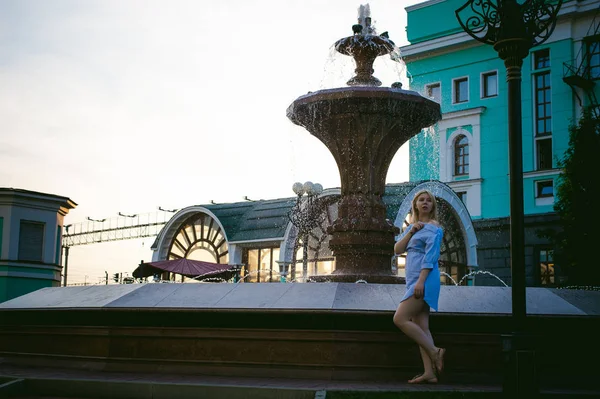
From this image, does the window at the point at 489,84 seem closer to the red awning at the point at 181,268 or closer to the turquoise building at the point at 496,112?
the turquoise building at the point at 496,112

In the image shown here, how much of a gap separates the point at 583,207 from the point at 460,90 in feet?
46.6

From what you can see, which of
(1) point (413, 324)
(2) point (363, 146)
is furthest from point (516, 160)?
(2) point (363, 146)

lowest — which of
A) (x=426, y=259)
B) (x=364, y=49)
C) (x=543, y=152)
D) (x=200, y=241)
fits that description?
(x=426, y=259)

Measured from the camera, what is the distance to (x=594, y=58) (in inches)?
1278

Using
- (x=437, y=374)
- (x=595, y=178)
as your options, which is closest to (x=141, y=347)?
(x=437, y=374)

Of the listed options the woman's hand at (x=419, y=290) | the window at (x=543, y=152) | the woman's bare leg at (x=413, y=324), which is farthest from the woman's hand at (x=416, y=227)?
the window at (x=543, y=152)

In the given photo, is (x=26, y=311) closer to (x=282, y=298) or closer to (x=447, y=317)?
(x=282, y=298)

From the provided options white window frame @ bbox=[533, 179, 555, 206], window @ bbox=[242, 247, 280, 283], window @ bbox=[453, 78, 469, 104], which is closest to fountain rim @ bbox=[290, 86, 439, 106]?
white window frame @ bbox=[533, 179, 555, 206]

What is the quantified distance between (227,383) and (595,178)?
19.4 meters

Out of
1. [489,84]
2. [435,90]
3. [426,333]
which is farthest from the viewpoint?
[435,90]

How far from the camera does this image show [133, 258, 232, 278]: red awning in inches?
1092

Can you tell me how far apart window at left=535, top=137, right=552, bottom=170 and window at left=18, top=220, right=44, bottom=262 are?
2083cm

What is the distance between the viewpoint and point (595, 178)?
923 inches

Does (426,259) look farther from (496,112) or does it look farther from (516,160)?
(496,112)
